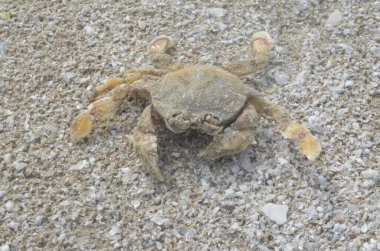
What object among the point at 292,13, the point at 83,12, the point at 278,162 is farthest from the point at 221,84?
the point at 83,12

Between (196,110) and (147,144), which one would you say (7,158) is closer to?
(147,144)

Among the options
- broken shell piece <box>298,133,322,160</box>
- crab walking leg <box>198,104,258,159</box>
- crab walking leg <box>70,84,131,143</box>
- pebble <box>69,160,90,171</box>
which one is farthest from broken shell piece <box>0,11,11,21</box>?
broken shell piece <box>298,133,322,160</box>

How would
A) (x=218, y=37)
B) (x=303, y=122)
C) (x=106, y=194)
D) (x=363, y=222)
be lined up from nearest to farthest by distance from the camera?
1. (x=363, y=222)
2. (x=106, y=194)
3. (x=303, y=122)
4. (x=218, y=37)

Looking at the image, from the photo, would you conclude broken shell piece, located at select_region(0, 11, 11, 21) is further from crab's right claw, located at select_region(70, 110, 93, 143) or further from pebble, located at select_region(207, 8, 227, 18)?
pebble, located at select_region(207, 8, 227, 18)

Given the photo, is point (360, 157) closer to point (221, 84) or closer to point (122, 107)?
point (221, 84)

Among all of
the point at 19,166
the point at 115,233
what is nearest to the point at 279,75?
the point at 115,233

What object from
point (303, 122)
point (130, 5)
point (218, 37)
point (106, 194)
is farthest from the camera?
point (130, 5)

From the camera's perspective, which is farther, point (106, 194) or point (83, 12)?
point (83, 12)
